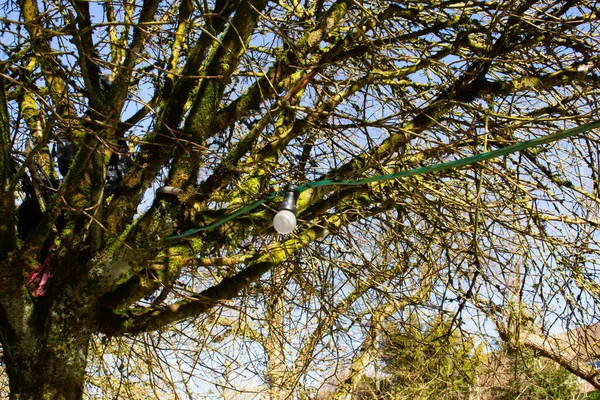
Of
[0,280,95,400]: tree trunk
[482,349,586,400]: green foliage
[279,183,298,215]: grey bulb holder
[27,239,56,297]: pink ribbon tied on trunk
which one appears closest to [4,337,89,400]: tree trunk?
[0,280,95,400]: tree trunk

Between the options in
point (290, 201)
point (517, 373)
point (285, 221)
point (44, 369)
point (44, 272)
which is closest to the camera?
point (285, 221)

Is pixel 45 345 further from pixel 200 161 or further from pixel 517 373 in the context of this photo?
pixel 517 373

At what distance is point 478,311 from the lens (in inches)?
179

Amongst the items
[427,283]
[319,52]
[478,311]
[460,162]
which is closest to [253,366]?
[427,283]

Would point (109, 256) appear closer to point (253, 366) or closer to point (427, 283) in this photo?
point (253, 366)

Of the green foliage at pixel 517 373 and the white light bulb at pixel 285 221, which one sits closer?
the white light bulb at pixel 285 221

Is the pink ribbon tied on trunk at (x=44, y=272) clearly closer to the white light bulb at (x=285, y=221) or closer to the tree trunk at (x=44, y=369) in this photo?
the tree trunk at (x=44, y=369)

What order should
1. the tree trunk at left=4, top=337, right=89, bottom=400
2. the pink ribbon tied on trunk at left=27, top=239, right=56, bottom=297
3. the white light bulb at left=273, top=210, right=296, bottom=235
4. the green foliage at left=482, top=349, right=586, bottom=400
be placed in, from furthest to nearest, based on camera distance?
the green foliage at left=482, top=349, right=586, bottom=400 < the pink ribbon tied on trunk at left=27, top=239, right=56, bottom=297 < the tree trunk at left=4, top=337, right=89, bottom=400 < the white light bulb at left=273, top=210, right=296, bottom=235

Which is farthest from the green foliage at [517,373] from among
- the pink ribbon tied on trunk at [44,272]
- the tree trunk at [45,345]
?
the pink ribbon tied on trunk at [44,272]

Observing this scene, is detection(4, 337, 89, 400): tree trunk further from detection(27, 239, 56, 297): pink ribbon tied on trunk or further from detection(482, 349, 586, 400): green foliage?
→ detection(482, 349, 586, 400): green foliage

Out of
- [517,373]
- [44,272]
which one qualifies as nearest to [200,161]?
[44,272]

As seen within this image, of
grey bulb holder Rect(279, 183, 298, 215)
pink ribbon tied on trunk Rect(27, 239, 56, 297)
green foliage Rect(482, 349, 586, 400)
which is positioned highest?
pink ribbon tied on trunk Rect(27, 239, 56, 297)

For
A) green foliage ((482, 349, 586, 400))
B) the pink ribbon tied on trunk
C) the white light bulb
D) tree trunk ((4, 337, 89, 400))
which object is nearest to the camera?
the white light bulb

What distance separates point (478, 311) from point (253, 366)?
79.1 inches
